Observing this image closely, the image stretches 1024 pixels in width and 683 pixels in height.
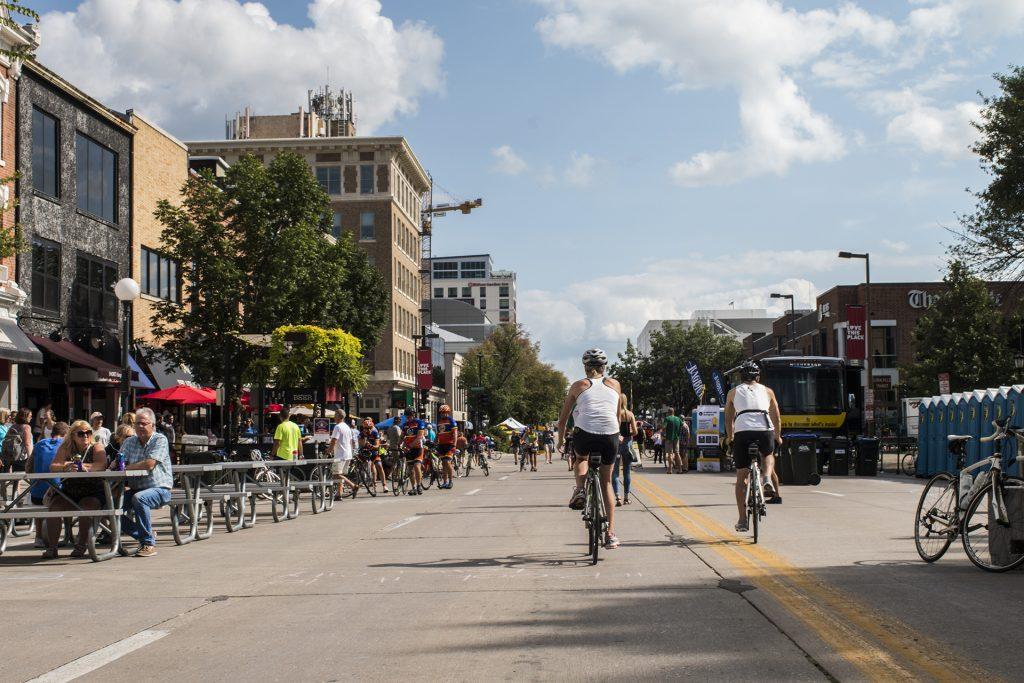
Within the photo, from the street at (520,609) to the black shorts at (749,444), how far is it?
0.84 m

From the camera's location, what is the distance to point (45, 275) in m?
31.7

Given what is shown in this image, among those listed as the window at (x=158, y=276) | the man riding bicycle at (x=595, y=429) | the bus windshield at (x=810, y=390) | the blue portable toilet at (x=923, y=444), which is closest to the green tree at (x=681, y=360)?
the window at (x=158, y=276)

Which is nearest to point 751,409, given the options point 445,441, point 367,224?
point 445,441

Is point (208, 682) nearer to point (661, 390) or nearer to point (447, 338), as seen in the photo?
point (661, 390)

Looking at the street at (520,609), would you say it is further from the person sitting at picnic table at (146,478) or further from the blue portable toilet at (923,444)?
the blue portable toilet at (923,444)

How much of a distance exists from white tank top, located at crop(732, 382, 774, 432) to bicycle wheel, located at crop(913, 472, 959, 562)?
2325 millimetres

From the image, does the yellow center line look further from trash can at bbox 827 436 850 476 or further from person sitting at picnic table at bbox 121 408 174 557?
trash can at bbox 827 436 850 476

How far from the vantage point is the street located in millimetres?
6156

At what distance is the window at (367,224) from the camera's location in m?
85.0

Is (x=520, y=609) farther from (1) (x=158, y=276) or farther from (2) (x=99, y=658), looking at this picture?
(1) (x=158, y=276)

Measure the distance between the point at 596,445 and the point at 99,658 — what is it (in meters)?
5.08

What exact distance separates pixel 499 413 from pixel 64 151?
2547 inches

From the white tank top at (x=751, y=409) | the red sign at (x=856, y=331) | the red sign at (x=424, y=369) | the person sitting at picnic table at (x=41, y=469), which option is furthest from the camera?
the red sign at (x=424, y=369)

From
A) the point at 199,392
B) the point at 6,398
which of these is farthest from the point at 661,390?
the point at 6,398
